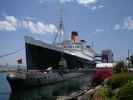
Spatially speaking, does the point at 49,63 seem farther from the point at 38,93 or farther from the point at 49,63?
the point at 38,93

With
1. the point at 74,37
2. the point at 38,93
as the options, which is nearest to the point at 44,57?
the point at 74,37

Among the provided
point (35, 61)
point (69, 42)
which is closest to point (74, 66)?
point (69, 42)

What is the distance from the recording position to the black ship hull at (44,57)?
67.4m

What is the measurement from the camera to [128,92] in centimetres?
1162

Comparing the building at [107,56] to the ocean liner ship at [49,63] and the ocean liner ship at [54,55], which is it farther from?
the ocean liner ship at [54,55]

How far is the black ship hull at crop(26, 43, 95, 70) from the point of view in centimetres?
6738

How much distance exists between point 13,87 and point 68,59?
4015 centimetres

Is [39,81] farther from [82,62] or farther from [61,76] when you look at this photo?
[82,62]

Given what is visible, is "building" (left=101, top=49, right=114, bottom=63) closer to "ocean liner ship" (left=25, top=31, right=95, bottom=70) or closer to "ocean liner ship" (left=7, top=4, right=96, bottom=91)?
"ocean liner ship" (left=7, top=4, right=96, bottom=91)

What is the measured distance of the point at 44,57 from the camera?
239 ft

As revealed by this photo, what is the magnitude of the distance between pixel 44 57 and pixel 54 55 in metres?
4.15

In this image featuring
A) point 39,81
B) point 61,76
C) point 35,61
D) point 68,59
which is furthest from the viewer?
point 68,59

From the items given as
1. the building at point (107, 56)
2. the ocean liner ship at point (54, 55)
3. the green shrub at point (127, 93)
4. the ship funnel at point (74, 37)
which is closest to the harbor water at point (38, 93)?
the ocean liner ship at point (54, 55)

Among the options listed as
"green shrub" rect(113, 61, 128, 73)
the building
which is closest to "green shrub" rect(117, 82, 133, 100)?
"green shrub" rect(113, 61, 128, 73)
